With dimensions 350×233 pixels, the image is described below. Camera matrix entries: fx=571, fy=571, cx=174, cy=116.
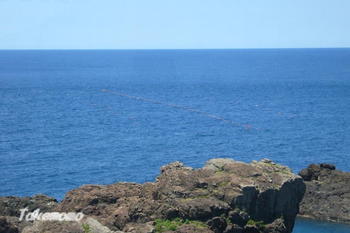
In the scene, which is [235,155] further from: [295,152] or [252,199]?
[252,199]

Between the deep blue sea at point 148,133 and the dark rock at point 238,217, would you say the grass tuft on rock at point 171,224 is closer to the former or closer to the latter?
the dark rock at point 238,217

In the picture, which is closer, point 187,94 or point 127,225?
point 127,225

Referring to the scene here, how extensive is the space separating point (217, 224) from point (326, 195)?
2954cm

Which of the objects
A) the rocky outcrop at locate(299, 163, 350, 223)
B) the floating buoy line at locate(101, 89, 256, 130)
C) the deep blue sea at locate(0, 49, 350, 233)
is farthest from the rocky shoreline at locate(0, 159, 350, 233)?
the floating buoy line at locate(101, 89, 256, 130)

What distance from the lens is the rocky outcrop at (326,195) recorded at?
6249 centimetres

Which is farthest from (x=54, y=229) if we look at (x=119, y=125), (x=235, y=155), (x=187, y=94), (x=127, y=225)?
(x=187, y=94)

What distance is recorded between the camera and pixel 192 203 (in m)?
39.9

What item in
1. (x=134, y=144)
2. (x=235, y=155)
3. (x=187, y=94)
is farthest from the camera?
(x=187, y=94)

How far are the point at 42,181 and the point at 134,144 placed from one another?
2740 centimetres

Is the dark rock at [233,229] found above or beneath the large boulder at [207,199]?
beneath

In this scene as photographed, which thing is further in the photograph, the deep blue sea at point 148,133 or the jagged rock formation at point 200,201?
the deep blue sea at point 148,133

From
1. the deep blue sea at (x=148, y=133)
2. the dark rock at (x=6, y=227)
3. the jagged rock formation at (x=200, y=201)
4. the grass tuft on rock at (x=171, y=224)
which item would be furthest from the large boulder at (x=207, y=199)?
the deep blue sea at (x=148, y=133)

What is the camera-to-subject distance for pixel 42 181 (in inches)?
2955

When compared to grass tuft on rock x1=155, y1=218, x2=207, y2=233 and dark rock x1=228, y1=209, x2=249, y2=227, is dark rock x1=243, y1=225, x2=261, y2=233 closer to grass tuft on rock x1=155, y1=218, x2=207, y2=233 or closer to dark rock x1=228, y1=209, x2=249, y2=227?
dark rock x1=228, y1=209, x2=249, y2=227
